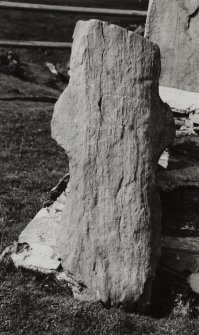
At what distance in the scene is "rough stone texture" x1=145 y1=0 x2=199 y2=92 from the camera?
5453mm

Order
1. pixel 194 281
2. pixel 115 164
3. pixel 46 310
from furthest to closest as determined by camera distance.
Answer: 1. pixel 194 281
2. pixel 115 164
3. pixel 46 310

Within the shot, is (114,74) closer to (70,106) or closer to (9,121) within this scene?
(70,106)

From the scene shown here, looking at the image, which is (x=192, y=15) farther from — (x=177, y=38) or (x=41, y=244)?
(x=41, y=244)

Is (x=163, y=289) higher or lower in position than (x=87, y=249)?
lower

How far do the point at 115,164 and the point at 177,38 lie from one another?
5.94 ft

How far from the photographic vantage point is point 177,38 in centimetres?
550

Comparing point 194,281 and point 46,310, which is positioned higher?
point 194,281

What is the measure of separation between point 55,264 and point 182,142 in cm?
149

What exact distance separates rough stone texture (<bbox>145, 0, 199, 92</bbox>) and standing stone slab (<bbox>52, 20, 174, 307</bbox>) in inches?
52.2

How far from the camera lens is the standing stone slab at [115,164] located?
4.05m

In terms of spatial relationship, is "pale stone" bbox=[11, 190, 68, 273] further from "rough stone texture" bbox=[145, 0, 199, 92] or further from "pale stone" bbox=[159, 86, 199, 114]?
"rough stone texture" bbox=[145, 0, 199, 92]

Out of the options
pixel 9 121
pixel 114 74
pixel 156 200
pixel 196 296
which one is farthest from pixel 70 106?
pixel 9 121

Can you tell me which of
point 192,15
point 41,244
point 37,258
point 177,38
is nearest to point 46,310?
point 37,258

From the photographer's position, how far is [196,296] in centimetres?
420
